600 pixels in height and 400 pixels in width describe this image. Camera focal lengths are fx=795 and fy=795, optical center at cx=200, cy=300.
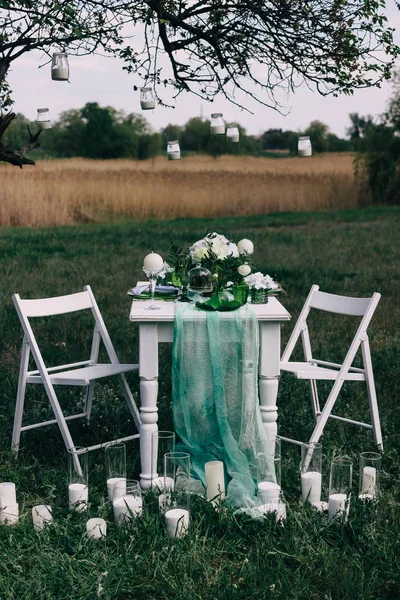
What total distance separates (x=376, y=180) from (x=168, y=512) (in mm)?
22849

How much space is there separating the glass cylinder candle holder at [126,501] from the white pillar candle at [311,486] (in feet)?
2.72

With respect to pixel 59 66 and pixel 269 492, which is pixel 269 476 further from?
pixel 59 66

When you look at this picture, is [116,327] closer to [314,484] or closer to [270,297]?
[270,297]

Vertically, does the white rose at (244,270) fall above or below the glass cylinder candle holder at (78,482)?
above

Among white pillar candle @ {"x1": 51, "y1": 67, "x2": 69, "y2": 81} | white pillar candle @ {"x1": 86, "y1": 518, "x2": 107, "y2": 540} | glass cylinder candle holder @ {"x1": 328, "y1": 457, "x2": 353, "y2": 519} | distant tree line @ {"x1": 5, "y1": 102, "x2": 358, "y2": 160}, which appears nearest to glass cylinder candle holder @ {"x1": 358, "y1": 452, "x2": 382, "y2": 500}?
glass cylinder candle holder @ {"x1": 328, "y1": 457, "x2": 353, "y2": 519}

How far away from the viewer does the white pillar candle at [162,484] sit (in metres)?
3.97

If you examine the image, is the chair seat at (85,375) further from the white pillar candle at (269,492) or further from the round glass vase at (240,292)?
the white pillar candle at (269,492)

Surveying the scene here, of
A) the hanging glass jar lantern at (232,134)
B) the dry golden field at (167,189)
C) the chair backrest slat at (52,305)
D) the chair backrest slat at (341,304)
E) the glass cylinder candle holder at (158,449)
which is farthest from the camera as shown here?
the dry golden field at (167,189)

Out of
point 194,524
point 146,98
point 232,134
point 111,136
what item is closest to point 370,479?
point 194,524

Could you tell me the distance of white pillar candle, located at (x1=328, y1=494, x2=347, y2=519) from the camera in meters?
3.82

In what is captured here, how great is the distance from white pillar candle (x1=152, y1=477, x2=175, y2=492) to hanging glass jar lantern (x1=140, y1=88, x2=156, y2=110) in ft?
9.98

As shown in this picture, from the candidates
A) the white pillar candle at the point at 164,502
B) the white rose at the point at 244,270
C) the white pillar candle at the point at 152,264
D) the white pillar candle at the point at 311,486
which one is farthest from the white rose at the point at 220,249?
the white pillar candle at the point at 164,502

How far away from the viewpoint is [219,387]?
14.4 feet

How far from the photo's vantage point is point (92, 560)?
3.45 metres
